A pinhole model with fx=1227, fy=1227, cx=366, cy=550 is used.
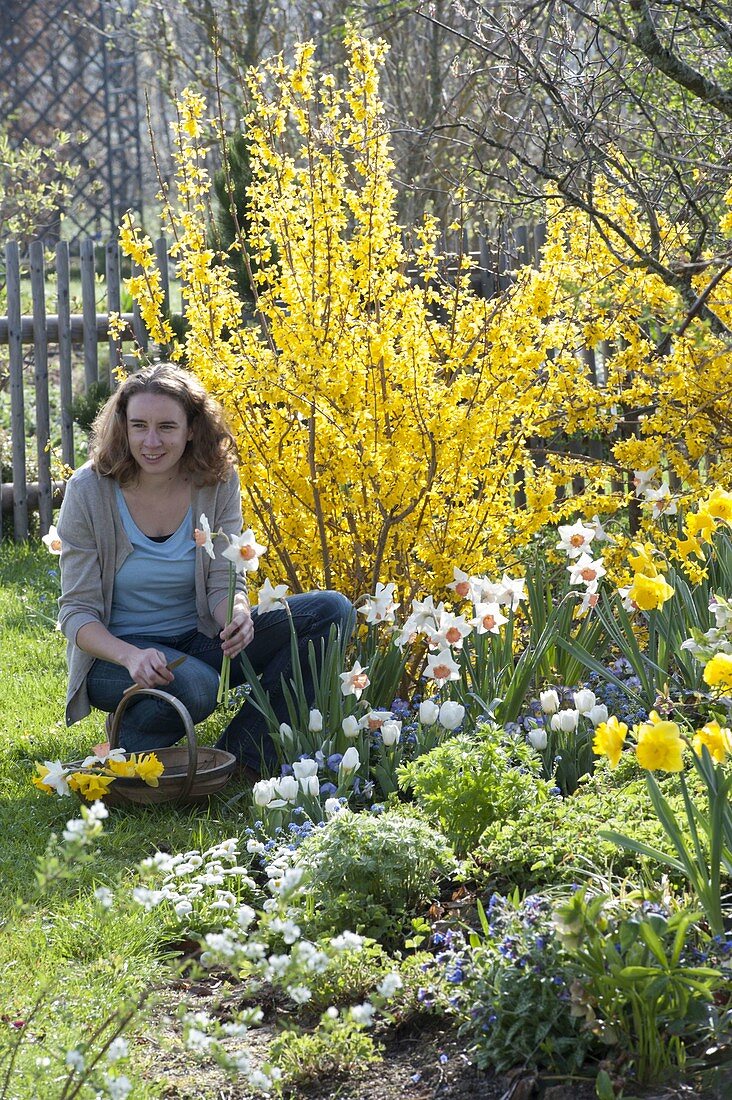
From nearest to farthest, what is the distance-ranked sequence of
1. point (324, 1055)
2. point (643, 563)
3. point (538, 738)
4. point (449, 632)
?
point (324, 1055)
point (643, 563)
point (538, 738)
point (449, 632)

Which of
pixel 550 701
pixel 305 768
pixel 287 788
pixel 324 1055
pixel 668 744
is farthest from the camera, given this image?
pixel 550 701

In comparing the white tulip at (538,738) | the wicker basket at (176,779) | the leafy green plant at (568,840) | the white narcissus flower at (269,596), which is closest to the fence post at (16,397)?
the wicker basket at (176,779)

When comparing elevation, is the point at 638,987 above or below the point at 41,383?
below

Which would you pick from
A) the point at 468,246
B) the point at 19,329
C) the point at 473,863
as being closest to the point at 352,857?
the point at 473,863

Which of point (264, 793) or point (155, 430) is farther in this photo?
point (155, 430)

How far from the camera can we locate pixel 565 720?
309 centimetres

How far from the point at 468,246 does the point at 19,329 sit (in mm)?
2821

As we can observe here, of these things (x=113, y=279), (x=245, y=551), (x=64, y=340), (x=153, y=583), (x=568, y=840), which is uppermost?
(x=113, y=279)

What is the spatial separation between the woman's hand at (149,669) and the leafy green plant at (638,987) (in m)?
1.66

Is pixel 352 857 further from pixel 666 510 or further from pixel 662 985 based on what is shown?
pixel 666 510

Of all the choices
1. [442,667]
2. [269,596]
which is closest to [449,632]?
[442,667]

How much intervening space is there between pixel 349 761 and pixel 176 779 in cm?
54

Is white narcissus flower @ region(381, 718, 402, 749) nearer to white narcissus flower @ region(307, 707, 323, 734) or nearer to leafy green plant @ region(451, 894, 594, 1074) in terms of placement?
white narcissus flower @ region(307, 707, 323, 734)

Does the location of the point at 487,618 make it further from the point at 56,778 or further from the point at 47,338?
the point at 47,338
